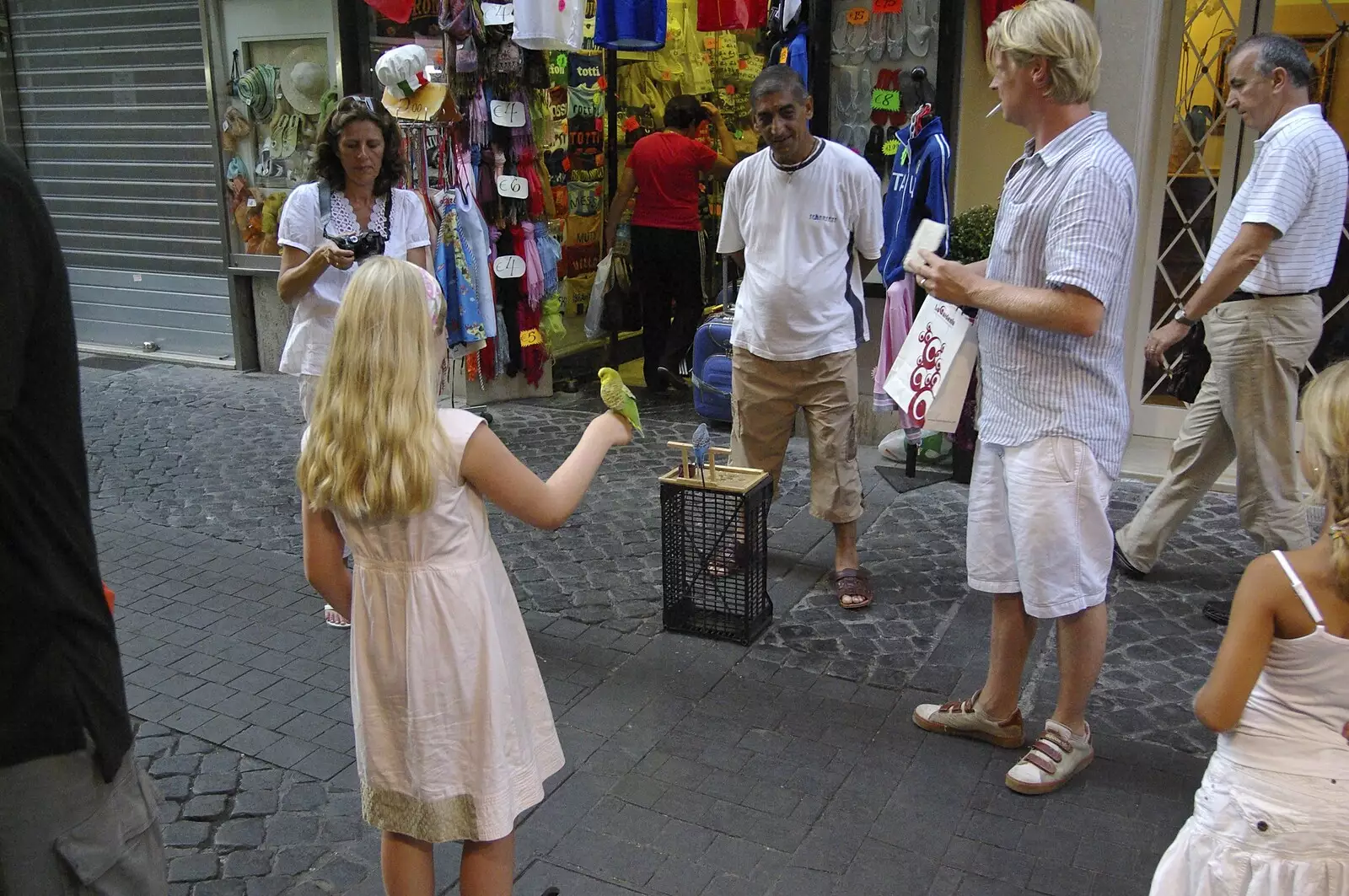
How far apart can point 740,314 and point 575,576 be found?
1.42 meters

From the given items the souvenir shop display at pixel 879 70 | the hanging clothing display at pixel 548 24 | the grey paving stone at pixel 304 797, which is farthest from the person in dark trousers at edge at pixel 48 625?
the hanging clothing display at pixel 548 24

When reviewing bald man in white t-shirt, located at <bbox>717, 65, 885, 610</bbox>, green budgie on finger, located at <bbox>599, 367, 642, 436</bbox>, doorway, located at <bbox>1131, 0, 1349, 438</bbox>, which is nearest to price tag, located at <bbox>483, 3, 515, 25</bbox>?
bald man in white t-shirt, located at <bbox>717, 65, 885, 610</bbox>

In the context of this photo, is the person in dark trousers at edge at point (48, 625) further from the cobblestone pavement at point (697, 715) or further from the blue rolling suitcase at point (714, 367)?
the blue rolling suitcase at point (714, 367)

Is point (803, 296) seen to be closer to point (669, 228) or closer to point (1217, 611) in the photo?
point (1217, 611)

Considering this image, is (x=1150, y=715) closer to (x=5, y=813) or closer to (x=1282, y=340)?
(x=1282, y=340)

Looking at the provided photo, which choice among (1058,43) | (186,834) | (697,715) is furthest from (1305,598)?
(186,834)

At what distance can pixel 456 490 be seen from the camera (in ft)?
8.07

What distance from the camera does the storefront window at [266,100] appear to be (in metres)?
9.02

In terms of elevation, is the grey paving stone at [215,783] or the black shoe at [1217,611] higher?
the black shoe at [1217,611]

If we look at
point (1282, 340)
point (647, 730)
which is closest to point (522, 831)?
point (647, 730)

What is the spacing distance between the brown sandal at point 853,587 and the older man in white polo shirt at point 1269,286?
1.40 meters

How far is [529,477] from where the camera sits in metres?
2.53

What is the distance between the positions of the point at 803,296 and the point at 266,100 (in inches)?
248

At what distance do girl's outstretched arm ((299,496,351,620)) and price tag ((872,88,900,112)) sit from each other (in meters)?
5.12
